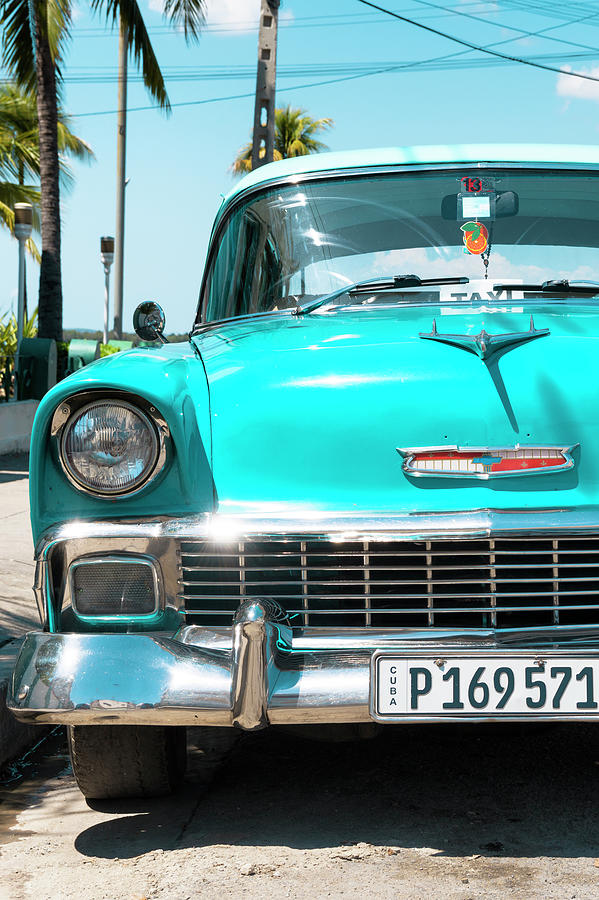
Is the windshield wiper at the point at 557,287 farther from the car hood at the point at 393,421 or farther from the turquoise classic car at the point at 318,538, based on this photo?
Answer: the car hood at the point at 393,421

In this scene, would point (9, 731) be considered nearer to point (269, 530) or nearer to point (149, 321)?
point (149, 321)

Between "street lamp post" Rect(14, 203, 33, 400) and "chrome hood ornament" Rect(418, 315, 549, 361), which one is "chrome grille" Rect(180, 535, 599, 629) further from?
"street lamp post" Rect(14, 203, 33, 400)

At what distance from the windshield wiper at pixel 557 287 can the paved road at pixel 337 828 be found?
1383 millimetres

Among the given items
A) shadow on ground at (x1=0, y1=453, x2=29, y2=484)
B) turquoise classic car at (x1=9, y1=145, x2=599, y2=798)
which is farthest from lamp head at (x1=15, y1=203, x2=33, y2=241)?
turquoise classic car at (x1=9, y1=145, x2=599, y2=798)

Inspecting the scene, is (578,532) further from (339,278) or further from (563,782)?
(339,278)

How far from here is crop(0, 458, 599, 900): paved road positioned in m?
2.51

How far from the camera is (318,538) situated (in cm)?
247

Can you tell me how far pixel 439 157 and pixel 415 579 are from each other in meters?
1.82

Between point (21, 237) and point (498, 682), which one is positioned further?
point (21, 237)

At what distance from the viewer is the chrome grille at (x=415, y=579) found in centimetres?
245

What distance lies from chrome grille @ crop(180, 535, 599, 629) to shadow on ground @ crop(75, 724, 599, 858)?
53 centimetres

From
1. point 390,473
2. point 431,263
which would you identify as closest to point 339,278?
point 431,263

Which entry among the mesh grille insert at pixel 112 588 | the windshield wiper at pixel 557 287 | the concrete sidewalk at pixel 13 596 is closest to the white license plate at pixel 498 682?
the mesh grille insert at pixel 112 588

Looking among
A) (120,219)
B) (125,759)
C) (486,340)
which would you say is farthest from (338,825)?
(120,219)
